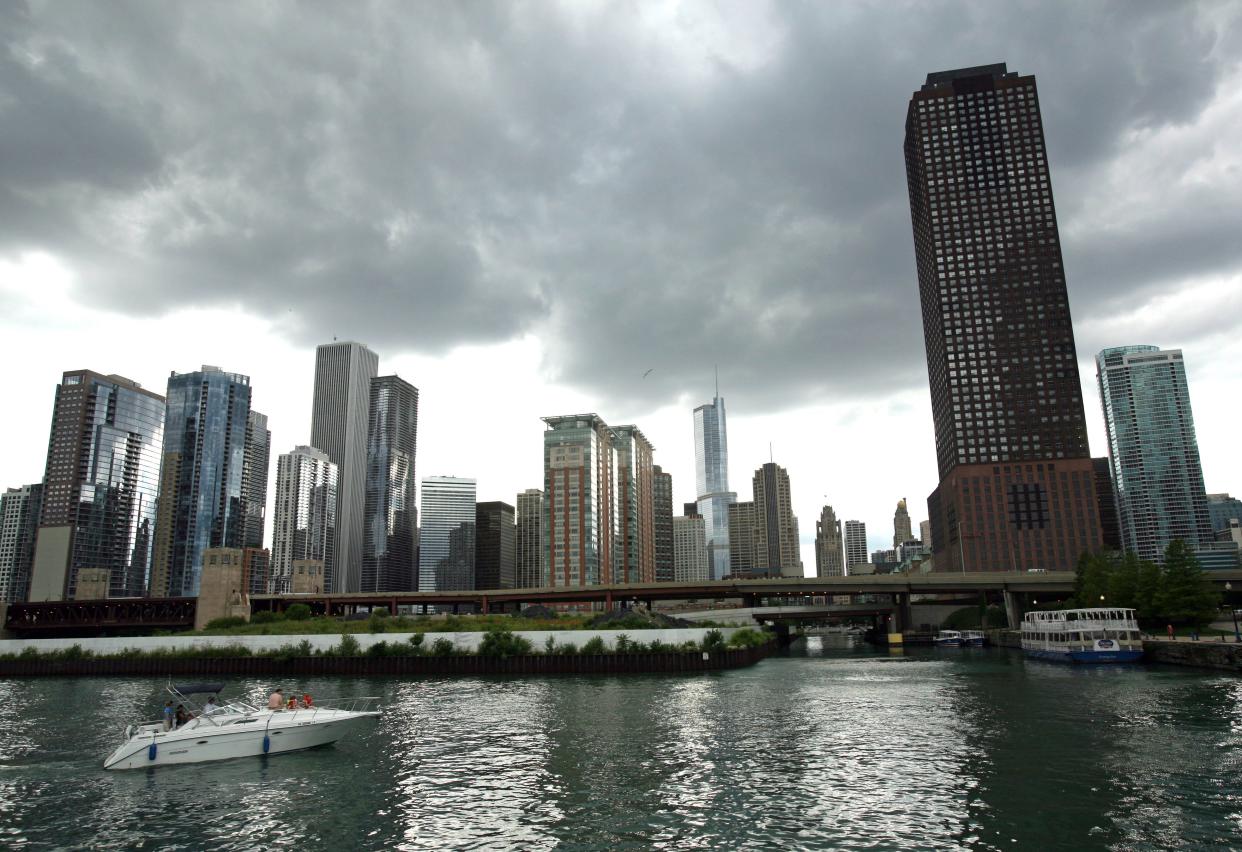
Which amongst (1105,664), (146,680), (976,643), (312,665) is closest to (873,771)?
(1105,664)

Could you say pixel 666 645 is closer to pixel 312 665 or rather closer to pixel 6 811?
pixel 312 665

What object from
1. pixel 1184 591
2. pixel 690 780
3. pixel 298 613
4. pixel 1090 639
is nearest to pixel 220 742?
pixel 690 780

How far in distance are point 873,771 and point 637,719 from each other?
884 inches

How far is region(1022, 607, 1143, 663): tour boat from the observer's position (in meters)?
98.2

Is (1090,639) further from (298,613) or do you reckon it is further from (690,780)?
(298,613)

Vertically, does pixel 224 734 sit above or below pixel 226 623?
below

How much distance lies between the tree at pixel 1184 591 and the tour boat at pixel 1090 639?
287 inches

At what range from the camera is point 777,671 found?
108 m

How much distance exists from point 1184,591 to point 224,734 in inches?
4862

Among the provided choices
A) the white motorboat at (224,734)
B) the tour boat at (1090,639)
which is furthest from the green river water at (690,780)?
the tour boat at (1090,639)

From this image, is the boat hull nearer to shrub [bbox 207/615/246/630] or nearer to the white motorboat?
the white motorboat

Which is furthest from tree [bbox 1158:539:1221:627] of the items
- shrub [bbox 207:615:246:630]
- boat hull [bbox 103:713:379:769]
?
shrub [bbox 207:615:246:630]

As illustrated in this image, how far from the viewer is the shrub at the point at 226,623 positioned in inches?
6277

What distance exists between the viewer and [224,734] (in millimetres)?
46000
